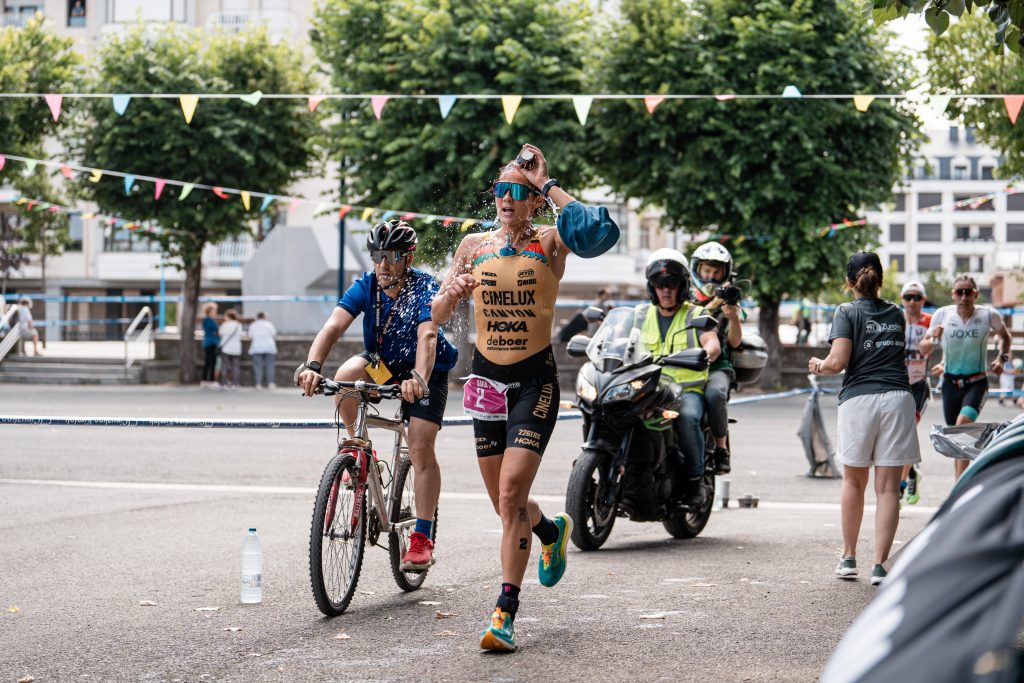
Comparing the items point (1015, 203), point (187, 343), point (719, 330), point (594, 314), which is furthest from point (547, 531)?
point (1015, 203)

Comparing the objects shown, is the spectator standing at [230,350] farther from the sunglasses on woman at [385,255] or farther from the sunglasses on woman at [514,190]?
the sunglasses on woman at [514,190]

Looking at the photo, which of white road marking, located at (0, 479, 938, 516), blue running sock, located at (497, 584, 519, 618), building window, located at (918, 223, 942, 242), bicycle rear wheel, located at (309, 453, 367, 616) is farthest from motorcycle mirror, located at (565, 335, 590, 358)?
building window, located at (918, 223, 942, 242)

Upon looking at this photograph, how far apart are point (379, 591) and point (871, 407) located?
278cm

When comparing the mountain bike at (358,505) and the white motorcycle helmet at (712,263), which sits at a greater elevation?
the white motorcycle helmet at (712,263)

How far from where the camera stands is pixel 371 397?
617cm

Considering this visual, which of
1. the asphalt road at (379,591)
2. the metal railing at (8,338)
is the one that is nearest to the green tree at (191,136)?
the metal railing at (8,338)

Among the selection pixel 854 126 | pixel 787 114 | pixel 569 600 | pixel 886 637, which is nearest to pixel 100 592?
pixel 569 600

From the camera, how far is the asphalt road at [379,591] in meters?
5.11

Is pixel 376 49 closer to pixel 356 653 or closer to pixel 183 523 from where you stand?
pixel 183 523

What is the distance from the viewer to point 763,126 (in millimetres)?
26234

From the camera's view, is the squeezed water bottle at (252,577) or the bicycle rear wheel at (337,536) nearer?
the bicycle rear wheel at (337,536)

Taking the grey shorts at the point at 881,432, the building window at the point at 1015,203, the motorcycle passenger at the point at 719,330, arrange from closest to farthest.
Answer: the grey shorts at the point at 881,432
the motorcycle passenger at the point at 719,330
the building window at the point at 1015,203

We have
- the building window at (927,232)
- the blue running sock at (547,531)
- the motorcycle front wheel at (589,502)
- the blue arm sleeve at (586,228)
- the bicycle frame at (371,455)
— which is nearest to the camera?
the blue arm sleeve at (586,228)

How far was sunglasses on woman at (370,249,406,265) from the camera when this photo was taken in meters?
6.42
